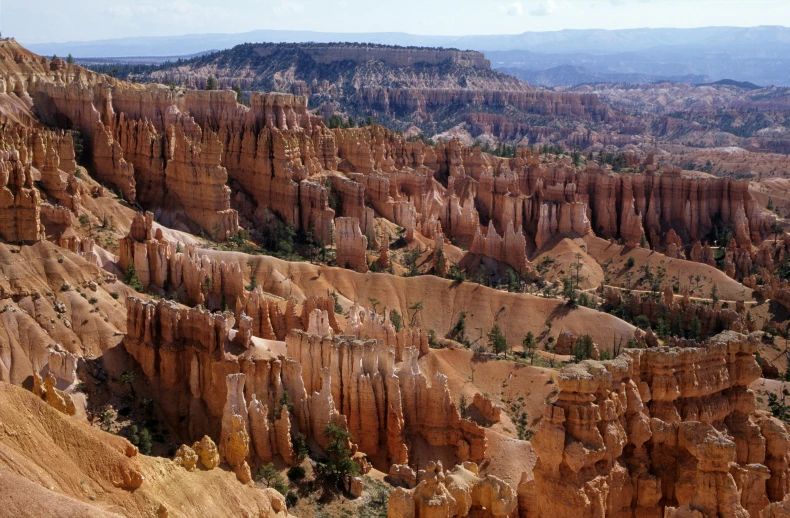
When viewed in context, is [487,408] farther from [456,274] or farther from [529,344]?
[456,274]

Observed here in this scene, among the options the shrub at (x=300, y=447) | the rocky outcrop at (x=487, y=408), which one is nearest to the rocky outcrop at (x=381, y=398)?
the shrub at (x=300, y=447)

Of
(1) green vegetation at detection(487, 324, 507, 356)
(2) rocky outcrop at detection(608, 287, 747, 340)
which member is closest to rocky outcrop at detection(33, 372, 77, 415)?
(1) green vegetation at detection(487, 324, 507, 356)

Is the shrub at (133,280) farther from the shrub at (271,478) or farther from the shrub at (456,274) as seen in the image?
the shrub at (456,274)

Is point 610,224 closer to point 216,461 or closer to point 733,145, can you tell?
point 216,461

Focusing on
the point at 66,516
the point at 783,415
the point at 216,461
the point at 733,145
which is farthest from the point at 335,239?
the point at 733,145

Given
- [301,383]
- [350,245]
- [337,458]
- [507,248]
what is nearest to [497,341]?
[350,245]

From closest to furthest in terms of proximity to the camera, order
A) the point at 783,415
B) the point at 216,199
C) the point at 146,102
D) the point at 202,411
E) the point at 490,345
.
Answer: the point at 202,411, the point at 783,415, the point at 490,345, the point at 216,199, the point at 146,102

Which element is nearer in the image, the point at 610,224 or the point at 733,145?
the point at 610,224
